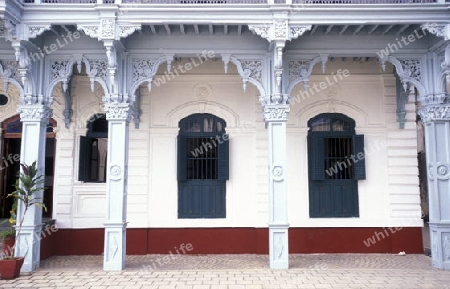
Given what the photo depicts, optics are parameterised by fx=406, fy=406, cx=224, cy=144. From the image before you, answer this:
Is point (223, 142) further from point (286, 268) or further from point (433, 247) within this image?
point (433, 247)

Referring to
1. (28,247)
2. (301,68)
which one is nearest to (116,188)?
(28,247)

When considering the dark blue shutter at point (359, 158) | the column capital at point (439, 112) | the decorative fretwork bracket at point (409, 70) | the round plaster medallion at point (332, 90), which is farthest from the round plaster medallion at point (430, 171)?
the round plaster medallion at point (332, 90)

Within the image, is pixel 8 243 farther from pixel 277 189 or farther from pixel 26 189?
pixel 277 189

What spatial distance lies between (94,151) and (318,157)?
18.5 feet

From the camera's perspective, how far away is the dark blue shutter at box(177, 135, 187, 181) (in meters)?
9.88

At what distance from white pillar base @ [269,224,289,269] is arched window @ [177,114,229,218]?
2130 millimetres

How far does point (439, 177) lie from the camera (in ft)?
26.9

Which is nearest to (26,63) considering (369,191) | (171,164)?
(171,164)

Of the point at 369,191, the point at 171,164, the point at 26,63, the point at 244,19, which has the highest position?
the point at 244,19

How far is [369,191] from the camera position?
1003 cm

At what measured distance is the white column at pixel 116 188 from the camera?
8016 millimetres

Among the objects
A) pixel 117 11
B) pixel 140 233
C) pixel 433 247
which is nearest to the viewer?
pixel 117 11

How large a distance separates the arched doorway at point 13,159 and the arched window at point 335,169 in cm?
659

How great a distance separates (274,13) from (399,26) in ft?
8.62
